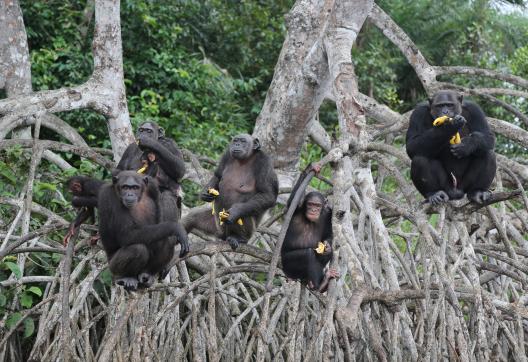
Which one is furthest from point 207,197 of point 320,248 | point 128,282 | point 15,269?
point 15,269

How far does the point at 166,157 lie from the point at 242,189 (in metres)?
0.80

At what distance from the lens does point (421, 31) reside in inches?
703

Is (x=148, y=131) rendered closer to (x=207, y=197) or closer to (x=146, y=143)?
(x=146, y=143)

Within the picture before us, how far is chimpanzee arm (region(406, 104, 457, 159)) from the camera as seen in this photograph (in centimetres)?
712

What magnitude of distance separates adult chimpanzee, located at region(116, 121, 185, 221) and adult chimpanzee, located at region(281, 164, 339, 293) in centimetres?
105

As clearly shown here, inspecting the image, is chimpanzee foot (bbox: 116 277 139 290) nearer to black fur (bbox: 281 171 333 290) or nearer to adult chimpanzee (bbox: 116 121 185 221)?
adult chimpanzee (bbox: 116 121 185 221)

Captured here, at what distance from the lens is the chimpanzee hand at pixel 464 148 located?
23.6 feet

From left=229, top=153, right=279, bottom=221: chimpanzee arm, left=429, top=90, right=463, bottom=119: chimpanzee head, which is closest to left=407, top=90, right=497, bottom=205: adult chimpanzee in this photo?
left=429, top=90, right=463, bottom=119: chimpanzee head

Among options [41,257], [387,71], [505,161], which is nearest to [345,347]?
[505,161]

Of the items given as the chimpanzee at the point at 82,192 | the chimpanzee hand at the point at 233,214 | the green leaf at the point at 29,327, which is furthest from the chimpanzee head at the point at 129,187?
the green leaf at the point at 29,327

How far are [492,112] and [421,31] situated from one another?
290cm

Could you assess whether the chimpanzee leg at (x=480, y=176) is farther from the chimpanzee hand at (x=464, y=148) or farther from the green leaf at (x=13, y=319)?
the green leaf at (x=13, y=319)

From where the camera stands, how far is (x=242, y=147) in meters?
7.55

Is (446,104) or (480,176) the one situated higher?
(446,104)
